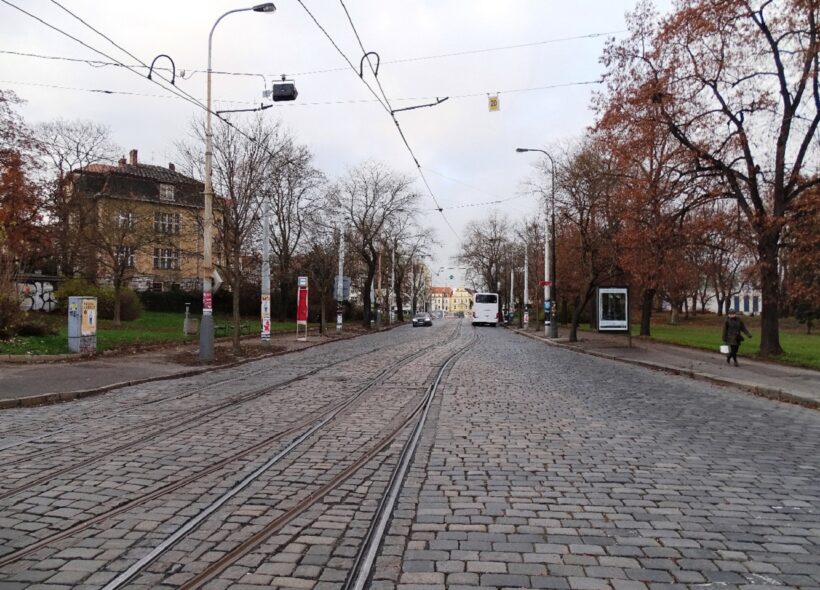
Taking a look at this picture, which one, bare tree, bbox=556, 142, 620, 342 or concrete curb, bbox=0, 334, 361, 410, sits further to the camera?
bare tree, bbox=556, 142, 620, 342

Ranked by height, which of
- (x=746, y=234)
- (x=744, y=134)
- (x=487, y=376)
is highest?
(x=744, y=134)

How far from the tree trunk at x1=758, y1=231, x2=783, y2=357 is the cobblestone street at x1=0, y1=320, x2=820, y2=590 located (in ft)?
33.9

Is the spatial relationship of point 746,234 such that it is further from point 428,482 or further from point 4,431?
point 4,431

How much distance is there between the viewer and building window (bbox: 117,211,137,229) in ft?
116

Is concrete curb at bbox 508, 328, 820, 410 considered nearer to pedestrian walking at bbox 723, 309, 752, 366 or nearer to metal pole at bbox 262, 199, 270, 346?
pedestrian walking at bbox 723, 309, 752, 366

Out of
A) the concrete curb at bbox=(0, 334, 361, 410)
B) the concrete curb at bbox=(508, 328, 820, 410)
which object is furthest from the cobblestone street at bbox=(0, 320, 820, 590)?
the concrete curb at bbox=(508, 328, 820, 410)

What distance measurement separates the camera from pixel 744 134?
20422mm

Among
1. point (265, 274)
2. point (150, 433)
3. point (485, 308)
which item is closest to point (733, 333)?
point (150, 433)

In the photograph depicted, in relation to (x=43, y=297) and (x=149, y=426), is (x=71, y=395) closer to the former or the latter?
(x=149, y=426)

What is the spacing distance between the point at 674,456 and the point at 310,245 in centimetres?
3664

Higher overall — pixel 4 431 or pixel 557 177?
pixel 557 177

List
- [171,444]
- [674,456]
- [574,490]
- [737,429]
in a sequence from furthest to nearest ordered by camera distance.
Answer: [737,429] < [171,444] < [674,456] < [574,490]

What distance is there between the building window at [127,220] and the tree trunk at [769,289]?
1205 inches

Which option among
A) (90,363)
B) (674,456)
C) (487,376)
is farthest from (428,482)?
(90,363)
